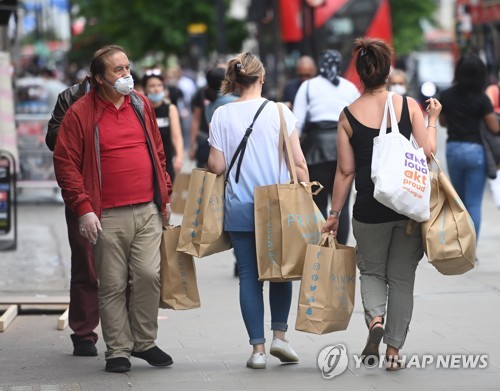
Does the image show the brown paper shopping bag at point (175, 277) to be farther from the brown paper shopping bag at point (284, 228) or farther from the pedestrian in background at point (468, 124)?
the pedestrian in background at point (468, 124)

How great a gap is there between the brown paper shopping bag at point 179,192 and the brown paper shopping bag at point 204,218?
10.6ft

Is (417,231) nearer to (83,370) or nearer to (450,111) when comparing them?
(83,370)

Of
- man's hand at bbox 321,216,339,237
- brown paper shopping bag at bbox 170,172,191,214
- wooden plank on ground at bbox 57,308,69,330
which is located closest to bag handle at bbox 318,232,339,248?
man's hand at bbox 321,216,339,237

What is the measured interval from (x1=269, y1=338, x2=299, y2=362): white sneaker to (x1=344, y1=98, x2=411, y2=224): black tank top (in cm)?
84

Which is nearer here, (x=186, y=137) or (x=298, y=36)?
(x=186, y=137)

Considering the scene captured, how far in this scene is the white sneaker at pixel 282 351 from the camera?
6.81 m

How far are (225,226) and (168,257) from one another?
35cm

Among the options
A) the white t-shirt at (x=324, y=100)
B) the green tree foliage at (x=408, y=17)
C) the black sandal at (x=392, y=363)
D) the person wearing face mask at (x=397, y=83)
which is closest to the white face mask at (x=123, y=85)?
the black sandal at (x=392, y=363)

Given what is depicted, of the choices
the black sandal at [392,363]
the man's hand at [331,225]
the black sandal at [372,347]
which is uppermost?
the man's hand at [331,225]

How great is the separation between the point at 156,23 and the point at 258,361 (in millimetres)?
35412

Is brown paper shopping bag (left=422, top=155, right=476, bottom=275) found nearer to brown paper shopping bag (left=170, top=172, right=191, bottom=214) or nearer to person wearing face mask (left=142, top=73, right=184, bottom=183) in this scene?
brown paper shopping bag (left=170, top=172, right=191, bottom=214)

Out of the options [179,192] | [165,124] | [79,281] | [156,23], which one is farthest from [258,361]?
[156,23]

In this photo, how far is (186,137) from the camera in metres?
29.8

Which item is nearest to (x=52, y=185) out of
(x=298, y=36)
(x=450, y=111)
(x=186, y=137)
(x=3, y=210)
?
(x=3, y=210)
